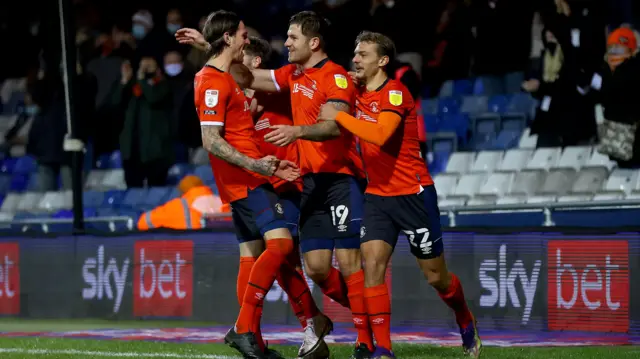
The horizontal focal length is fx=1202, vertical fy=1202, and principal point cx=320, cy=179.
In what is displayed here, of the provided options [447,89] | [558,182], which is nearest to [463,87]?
[447,89]

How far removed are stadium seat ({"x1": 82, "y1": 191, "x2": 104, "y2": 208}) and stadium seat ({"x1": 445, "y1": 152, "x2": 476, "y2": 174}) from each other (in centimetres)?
556

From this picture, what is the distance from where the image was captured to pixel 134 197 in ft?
55.6

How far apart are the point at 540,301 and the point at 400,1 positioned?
640 centimetres

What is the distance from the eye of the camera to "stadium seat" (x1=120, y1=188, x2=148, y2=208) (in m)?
16.8

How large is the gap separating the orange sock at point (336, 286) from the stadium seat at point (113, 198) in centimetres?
888

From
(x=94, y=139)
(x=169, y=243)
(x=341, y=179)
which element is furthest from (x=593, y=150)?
(x=94, y=139)

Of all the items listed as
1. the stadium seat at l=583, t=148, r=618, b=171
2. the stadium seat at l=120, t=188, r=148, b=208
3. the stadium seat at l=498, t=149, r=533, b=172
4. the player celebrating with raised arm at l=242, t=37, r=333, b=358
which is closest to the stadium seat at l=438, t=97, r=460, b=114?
the stadium seat at l=498, t=149, r=533, b=172

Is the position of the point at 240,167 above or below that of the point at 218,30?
below

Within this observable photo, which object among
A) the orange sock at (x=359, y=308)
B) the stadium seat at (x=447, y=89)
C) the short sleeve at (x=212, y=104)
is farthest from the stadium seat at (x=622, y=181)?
the short sleeve at (x=212, y=104)

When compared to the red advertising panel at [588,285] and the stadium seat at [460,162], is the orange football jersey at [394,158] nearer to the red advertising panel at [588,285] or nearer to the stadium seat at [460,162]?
the red advertising panel at [588,285]

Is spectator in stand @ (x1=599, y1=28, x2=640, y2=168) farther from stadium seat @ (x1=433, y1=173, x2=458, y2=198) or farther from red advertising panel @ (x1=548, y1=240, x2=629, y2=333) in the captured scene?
red advertising panel @ (x1=548, y1=240, x2=629, y2=333)

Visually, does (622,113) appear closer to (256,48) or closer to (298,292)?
(256,48)

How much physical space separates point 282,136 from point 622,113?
18.9 feet

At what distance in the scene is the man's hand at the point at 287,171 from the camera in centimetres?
789
